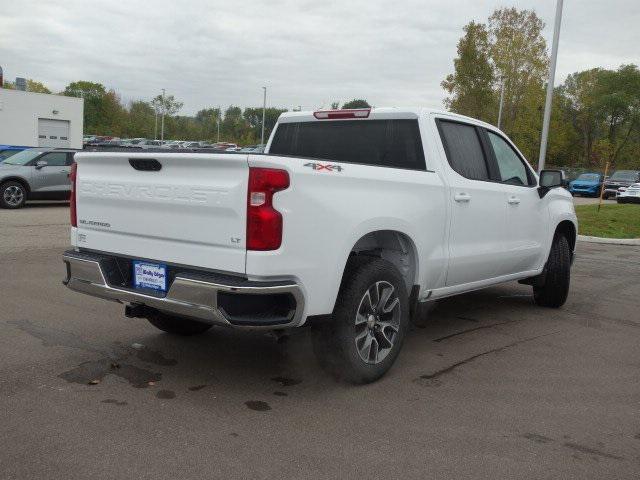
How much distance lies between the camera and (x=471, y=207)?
5.44m

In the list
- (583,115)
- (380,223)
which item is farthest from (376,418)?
(583,115)

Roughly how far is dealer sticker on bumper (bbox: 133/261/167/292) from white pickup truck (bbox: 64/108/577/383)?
11mm

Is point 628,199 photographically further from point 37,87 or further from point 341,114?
point 37,87

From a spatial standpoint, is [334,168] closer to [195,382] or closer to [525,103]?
[195,382]

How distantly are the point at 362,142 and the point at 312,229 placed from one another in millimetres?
1828

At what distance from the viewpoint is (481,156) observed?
589 centimetres

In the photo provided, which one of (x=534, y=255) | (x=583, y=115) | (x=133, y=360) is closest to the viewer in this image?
(x=133, y=360)

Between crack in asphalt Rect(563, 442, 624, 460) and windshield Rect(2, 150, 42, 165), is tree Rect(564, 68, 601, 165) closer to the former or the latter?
windshield Rect(2, 150, 42, 165)

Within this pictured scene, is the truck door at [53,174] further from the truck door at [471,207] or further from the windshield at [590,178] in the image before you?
the windshield at [590,178]

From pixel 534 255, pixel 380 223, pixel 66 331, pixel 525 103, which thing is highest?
pixel 525 103

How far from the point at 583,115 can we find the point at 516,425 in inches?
2843

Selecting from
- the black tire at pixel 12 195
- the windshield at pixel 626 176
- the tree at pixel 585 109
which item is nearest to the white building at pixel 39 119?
the black tire at pixel 12 195

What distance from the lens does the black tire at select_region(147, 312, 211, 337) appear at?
5.25 meters

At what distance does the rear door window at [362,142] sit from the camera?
5.27m
